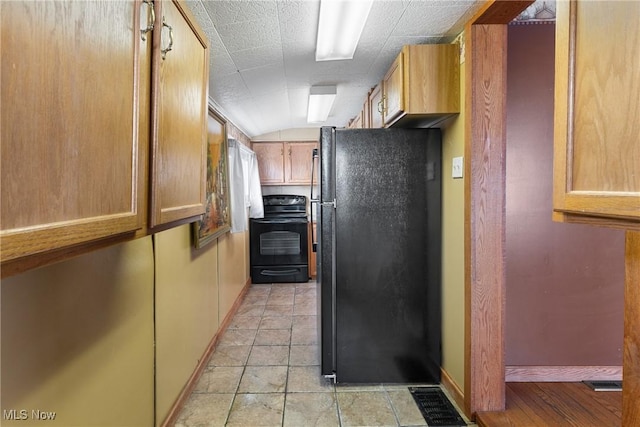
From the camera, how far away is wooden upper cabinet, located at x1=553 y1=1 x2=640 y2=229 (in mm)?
758

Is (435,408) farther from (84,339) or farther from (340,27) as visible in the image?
(340,27)

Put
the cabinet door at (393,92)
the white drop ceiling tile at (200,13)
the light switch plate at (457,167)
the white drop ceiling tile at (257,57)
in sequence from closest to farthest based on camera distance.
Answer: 1. the white drop ceiling tile at (200,13)
2. the light switch plate at (457,167)
3. the cabinet door at (393,92)
4. the white drop ceiling tile at (257,57)

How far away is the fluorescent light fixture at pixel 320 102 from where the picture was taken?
10.4 feet

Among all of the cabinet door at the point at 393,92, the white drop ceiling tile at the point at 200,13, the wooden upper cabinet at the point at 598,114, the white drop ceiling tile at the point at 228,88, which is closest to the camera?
the wooden upper cabinet at the point at 598,114

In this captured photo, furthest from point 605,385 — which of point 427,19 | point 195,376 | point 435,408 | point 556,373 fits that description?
point 195,376

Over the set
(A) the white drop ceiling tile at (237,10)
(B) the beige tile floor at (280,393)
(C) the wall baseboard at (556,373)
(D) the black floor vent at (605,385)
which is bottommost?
(B) the beige tile floor at (280,393)

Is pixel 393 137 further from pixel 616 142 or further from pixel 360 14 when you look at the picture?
→ pixel 616 142

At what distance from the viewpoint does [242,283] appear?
4.33 m

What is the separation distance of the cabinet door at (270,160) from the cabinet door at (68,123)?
14.6 feet

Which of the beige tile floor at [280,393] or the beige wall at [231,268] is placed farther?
the beige wall at [231,268]

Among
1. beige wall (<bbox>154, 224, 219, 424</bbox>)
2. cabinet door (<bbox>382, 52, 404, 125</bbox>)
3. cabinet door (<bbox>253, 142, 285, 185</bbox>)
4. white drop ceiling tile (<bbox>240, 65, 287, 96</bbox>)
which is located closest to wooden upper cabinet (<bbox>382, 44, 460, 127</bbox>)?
cabinet door (<bbox>382, 52, 404, 125</bbox>)

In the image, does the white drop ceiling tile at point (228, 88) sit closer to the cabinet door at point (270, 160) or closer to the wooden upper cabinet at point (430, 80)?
the wooden upper cabinet at point (430, 80)

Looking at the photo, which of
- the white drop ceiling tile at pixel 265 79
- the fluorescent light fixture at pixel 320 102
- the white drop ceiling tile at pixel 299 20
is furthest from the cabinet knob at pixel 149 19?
the fluorescent light fixture at pixel 320 102

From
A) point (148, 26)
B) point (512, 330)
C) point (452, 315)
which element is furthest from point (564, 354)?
point (148, 26)
